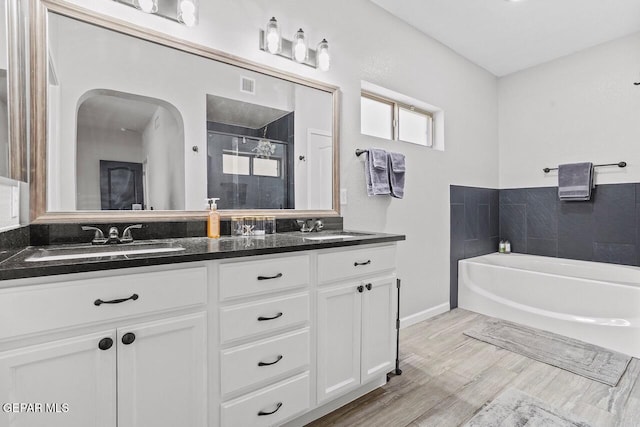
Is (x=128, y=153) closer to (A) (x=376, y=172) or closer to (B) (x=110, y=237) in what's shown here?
(B) (x=110, y=237)

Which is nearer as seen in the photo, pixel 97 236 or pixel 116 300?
pixel 116 300

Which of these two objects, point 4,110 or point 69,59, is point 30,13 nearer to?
point 69,59

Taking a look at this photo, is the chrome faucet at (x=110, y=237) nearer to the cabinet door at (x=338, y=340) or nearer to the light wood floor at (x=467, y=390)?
the cabinet door at (x=338, y=340)

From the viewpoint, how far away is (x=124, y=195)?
1.55 m

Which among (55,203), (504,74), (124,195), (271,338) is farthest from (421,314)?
(504,74)

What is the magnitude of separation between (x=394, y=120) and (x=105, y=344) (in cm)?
266

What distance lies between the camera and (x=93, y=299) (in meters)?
0.98

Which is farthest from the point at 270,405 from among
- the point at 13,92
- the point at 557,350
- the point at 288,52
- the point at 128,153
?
the point at 557,350

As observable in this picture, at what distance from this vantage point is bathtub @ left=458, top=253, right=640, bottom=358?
233cm

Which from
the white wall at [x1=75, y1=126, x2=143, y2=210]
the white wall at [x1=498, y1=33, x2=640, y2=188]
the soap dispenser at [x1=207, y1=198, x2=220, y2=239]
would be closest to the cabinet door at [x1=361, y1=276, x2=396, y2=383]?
the soap dispenser at [x1=207, y1=198, x2=220, y2=239]

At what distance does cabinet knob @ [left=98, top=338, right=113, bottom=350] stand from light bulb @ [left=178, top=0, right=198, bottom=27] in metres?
1.50

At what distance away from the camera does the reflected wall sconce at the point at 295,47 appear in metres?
1.92

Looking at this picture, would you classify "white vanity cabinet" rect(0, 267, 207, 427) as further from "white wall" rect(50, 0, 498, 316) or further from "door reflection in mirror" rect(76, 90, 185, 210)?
"white wall" rect(50, 0, 498, 316)

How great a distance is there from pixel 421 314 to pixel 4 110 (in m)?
3.04
